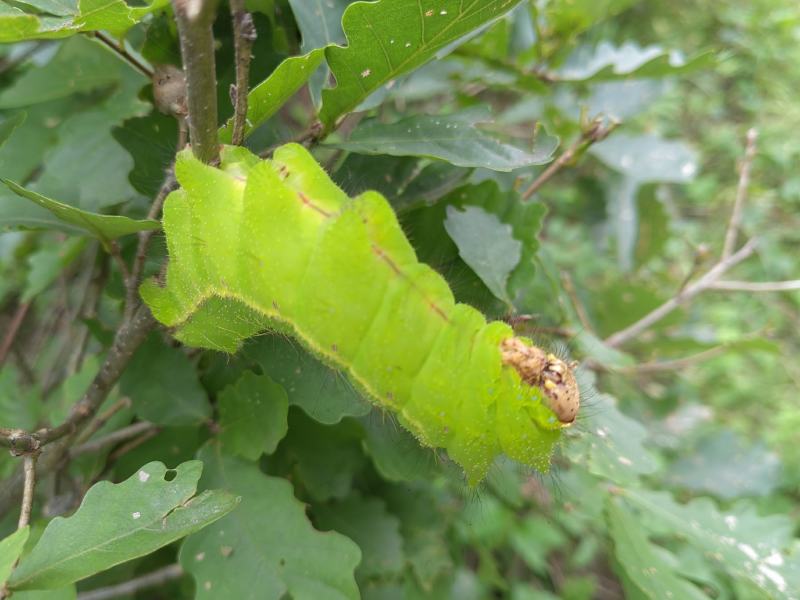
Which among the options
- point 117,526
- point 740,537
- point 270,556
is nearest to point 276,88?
point 117,526

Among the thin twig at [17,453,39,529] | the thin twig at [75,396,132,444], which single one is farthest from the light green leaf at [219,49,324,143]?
the thin twig at [75,396,132,444]

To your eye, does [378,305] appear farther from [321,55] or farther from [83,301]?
[83,301]

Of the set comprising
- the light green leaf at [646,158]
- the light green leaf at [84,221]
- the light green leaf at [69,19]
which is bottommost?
the light green leaf at [646,158]

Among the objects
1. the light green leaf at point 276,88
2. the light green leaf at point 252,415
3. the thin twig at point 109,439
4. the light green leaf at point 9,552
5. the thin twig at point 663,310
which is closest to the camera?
the light green leaf at point 9,552

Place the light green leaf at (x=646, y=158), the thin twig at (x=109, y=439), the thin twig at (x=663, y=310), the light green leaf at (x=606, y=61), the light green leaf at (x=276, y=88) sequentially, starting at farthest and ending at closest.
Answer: the light green leaf at (x=646, y=158), the thin twig at (x=663, y=310), the light green leaf at (x=606, y=61), the thin twig at (x=109, y=439), the light green leaf at (x=276, y=88)

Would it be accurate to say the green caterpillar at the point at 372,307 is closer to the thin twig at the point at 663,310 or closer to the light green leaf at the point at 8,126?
the light green leaf at the point at 8,126

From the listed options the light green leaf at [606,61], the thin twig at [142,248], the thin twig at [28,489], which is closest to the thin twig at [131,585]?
the thin twig at [28,489]
